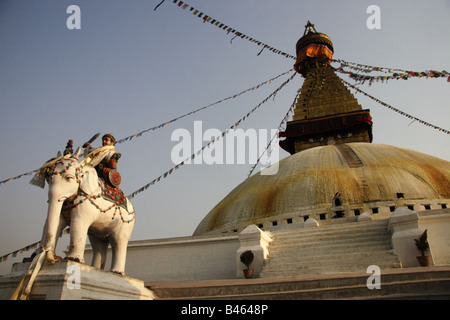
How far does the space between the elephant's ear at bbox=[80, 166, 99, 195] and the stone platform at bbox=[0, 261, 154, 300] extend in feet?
4.06

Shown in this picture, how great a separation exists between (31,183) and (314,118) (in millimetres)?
24532

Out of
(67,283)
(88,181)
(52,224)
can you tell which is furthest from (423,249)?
(52,224)

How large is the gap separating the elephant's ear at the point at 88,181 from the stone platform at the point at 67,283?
124cm

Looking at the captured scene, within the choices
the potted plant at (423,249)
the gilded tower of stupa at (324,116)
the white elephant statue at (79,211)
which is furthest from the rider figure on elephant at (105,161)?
the gilded tower of stupa at (324,116)

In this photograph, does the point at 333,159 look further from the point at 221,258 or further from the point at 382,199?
the point at 221,258

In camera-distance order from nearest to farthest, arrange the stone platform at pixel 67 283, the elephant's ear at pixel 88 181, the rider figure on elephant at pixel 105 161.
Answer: the stone platform at pixel 67 283
the elephant's ear at pixel 88 181
the rider figure on elephant at pixel 105 161

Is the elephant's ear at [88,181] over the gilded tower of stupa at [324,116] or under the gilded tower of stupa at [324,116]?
under

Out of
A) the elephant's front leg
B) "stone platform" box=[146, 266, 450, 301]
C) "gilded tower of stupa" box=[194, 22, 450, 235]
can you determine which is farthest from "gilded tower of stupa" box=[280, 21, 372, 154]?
the elephant's front leg

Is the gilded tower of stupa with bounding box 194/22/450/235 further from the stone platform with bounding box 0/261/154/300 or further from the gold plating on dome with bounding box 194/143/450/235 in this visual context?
the stone platform with bounding box 0/261/154/300

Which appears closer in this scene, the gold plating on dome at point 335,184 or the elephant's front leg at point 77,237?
the elephant's front leg at point 77,237

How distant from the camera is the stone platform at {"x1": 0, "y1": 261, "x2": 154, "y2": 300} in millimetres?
4770

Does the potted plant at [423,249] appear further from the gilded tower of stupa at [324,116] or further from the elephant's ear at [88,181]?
the gilded tower of stupa at [324,116]

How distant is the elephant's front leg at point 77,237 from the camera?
5.36 metres
